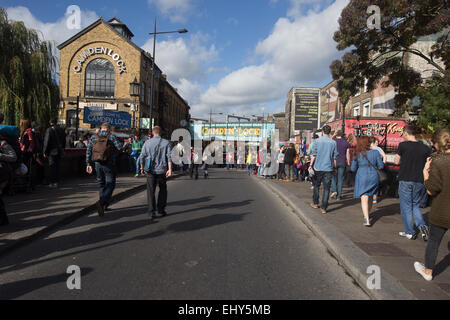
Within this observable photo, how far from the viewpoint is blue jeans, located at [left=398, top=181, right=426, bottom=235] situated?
501 centimetres

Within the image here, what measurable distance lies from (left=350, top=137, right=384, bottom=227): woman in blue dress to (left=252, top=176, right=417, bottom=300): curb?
77cm

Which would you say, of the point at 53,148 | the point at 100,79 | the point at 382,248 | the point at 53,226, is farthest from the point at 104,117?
the point at 382,248

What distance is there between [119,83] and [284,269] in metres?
31.5

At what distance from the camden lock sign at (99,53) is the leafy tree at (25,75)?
15.0 m

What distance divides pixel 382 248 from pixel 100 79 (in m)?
32.4

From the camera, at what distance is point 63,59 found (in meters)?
31.6

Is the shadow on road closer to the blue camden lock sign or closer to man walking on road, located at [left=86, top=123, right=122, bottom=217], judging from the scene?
man walking on road, located at [left=86, top=123, right=122, bottom=217]

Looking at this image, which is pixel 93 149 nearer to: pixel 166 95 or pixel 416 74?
pixel 416 74

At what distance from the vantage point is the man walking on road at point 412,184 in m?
5.02

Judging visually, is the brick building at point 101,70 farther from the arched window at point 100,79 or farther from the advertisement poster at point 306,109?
the advertisement poster at point 306,109

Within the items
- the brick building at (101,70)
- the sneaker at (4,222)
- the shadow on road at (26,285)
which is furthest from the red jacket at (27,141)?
the brick building at (101,70)

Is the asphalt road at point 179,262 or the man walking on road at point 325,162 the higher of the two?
the man walking on road at point 325,162

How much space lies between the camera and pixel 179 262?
3.82m
